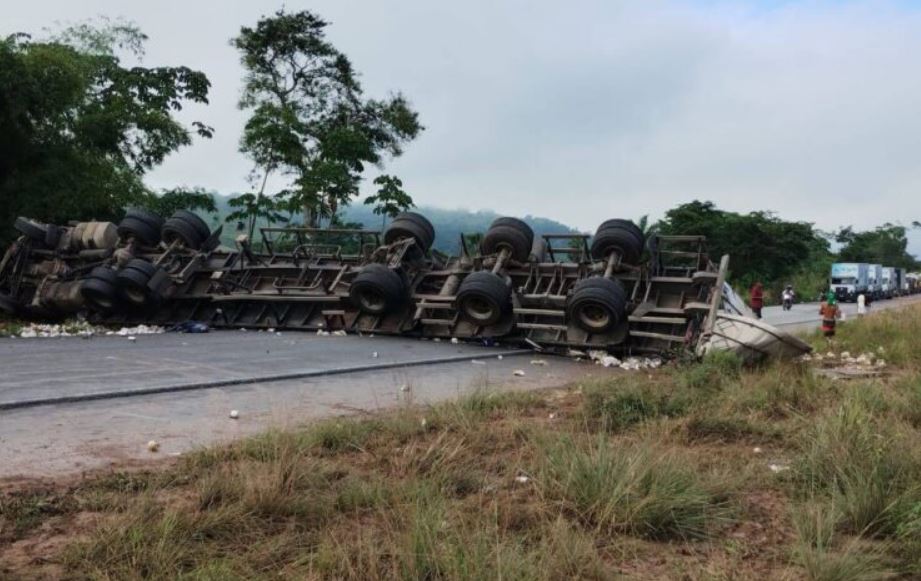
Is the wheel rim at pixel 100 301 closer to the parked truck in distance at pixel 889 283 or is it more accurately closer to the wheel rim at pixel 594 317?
the wheel rim at pixel 594 317

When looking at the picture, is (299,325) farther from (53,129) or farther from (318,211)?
(318,211)

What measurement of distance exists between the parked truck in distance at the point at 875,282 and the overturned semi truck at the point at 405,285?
139 feet

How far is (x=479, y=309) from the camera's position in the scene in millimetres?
13172

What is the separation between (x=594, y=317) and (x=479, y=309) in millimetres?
2103

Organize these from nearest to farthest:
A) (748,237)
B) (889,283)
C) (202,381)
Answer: (202,381), (748,237), (889,283)

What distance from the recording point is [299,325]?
595 inches

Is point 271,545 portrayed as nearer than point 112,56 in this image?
Yes

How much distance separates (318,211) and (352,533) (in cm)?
2639

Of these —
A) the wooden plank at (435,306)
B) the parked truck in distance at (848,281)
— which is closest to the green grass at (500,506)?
the wooden plank at (435,306)

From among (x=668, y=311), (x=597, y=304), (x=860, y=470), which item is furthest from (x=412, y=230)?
(x=860, y=470)

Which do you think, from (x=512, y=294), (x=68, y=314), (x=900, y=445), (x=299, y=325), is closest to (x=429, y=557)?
(x=900, y=445)

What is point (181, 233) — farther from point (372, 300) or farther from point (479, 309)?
point (479, 309)

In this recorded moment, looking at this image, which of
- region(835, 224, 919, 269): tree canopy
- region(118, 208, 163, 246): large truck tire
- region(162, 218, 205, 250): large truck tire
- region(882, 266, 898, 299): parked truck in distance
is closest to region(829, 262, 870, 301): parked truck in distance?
region(882, 266, 898, 299): parked truck in distance

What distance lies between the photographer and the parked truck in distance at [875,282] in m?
51.6
